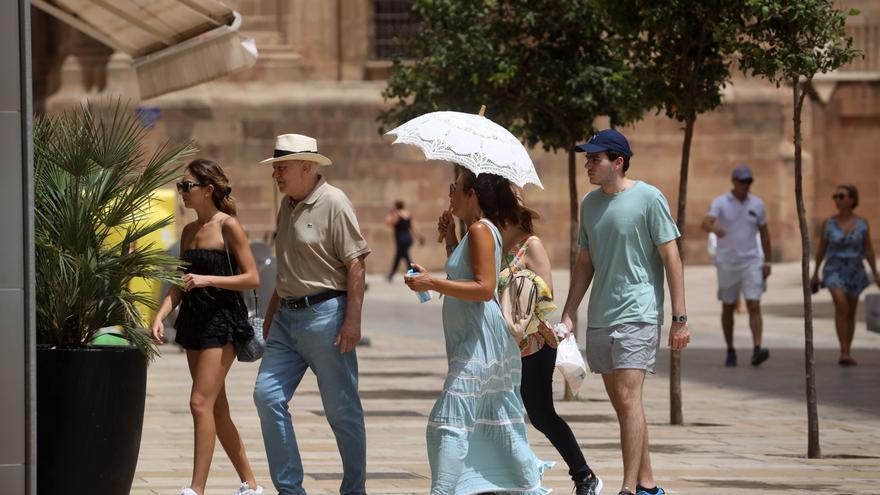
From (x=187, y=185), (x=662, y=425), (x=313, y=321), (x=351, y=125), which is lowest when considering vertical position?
(x=662, y=425)

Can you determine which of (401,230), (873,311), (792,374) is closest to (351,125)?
(401,230)

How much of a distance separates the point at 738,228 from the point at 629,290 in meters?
9.19

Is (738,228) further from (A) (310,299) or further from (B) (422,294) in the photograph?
(B) (422,294)

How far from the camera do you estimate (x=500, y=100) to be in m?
15.2

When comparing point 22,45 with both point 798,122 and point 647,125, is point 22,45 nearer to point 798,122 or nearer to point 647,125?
point 798,122

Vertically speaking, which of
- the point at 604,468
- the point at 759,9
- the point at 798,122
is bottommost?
the point at 604,468

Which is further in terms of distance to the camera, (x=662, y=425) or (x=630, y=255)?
(x=662, y=425)

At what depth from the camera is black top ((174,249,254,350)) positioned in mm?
8633

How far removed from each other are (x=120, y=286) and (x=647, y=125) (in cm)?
2885

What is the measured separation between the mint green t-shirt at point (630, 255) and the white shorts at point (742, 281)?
8.89 metres

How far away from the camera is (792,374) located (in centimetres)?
1655

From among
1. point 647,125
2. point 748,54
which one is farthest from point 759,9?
point 647,125

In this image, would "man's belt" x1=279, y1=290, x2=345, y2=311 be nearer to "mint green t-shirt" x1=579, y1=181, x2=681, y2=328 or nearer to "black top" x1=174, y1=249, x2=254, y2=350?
"black top" x1=174, y1=249, x2=254, y2=350

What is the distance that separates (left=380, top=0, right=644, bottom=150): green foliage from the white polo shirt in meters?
2.75
